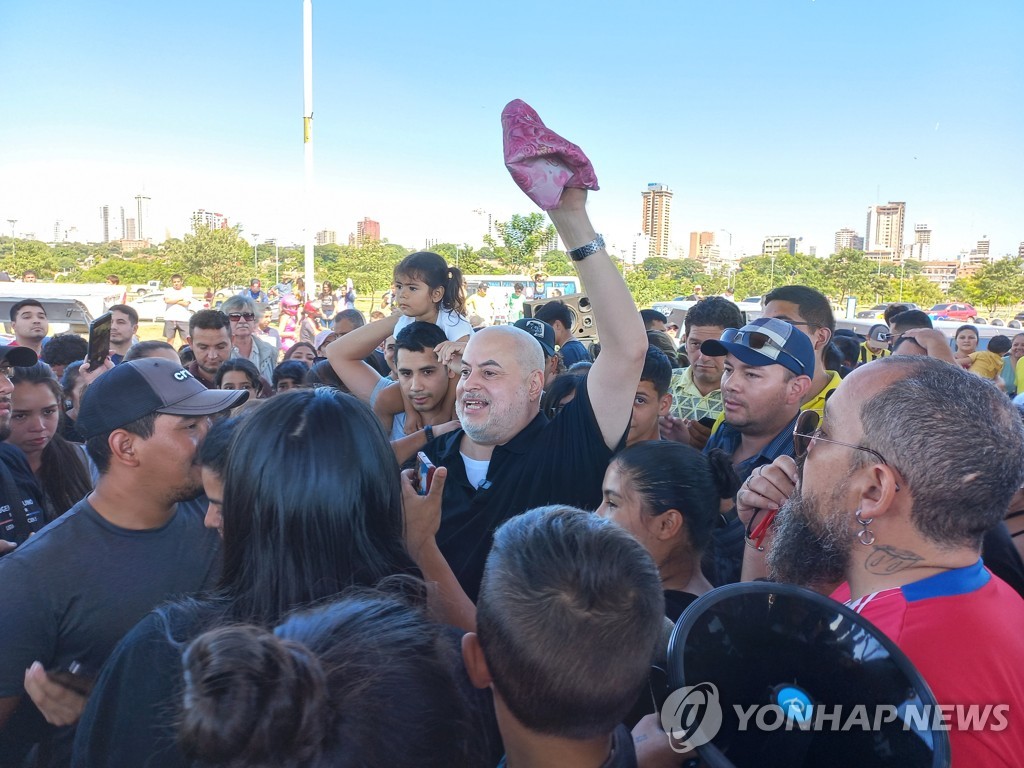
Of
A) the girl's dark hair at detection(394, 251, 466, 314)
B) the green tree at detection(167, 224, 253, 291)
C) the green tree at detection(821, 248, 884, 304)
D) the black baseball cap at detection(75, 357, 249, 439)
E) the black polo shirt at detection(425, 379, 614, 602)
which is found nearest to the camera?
the black baseball cap at detection(75, 357, 249, 439)

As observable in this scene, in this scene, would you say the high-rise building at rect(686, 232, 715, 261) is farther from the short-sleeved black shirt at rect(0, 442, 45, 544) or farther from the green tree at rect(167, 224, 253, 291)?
the short-sleeved black shirt at rect(0, 442, 45, 544)

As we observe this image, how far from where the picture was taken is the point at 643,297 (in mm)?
39594

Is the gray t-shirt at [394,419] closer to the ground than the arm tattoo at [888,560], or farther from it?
closer to the ground

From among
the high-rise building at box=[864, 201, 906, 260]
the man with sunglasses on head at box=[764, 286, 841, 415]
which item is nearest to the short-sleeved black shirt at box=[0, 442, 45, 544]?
the man with sunglasses on head at box=[764, 286, 841, 415]

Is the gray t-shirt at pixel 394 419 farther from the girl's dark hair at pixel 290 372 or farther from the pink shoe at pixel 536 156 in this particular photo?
the pink shoe at pixel 536 156

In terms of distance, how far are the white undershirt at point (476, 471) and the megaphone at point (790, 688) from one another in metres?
1.74

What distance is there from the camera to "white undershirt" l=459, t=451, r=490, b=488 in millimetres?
2889

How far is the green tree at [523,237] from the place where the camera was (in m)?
33.1

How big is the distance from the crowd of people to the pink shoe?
0.18 meters

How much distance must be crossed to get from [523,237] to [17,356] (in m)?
30.8

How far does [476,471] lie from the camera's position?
291 centimetres

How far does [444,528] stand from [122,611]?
1.12 meters

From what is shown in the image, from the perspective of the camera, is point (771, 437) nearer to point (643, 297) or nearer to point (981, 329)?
point (981, 329)

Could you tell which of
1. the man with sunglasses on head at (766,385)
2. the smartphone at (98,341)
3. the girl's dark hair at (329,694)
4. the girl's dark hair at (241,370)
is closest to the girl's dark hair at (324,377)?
the girl's dark hair at (241,370)
